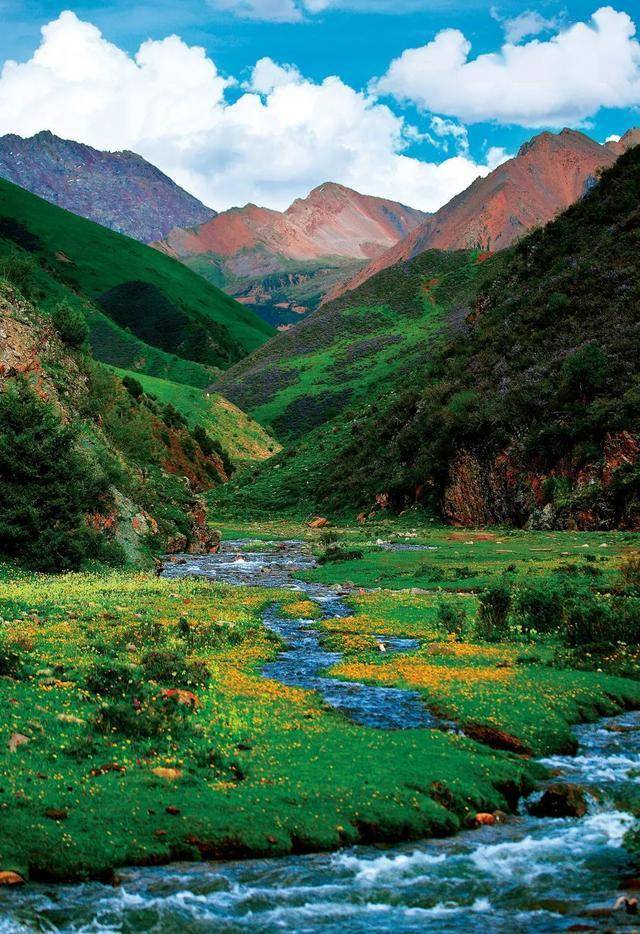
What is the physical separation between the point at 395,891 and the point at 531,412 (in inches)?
2351

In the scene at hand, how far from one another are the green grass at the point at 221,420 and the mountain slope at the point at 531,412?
3753 centimetres

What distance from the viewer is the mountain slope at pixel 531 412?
200ft

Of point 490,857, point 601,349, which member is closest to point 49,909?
point 490,857

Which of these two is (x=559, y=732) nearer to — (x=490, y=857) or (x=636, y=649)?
(x=490, y=857)

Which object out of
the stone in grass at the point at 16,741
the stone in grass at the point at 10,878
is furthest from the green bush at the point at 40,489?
the stone in grass at the point at 10,878

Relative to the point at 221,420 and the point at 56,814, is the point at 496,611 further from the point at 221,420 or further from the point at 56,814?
the point at 221,420

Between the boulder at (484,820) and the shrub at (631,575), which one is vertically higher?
the shrub at (631,575)

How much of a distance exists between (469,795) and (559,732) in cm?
425

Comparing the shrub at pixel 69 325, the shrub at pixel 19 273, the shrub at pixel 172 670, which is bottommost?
the shrub at pixel 172 670

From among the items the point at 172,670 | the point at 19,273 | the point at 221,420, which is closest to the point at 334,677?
the point at 172,670

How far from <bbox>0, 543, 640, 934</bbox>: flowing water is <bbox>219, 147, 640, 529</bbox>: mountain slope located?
46142 mm

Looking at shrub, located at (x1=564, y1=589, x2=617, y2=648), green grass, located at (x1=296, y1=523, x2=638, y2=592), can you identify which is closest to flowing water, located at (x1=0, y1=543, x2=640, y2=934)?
shrub, located at (x1=564, y1=589, x2=617, y2=648)

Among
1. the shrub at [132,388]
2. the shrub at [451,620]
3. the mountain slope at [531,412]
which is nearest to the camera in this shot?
the shrub at [451,620]

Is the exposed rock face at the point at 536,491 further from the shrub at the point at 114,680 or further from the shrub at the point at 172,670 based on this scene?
the shrub at the point at 114,680
